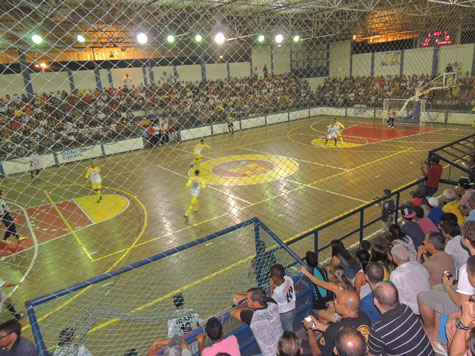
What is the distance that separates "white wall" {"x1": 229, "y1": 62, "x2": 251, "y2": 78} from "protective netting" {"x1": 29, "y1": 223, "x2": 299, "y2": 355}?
2038 cm

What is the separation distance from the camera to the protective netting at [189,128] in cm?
809

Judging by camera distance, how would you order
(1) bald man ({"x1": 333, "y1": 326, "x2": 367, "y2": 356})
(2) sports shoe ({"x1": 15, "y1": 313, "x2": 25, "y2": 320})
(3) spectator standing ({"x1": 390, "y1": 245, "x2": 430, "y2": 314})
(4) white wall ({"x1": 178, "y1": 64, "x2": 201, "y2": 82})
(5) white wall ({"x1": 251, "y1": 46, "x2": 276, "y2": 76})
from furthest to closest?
(5) white wall ({"x1": 251, "y1": 46, "x2": 276, "y2": 76}) < (4) white wall ({"x1": 178, "y1": 64, "x2": 201, "y2": 82}) < (2) sports shoe ({"x1": 15, "y1": 313, "x2": 25, "y2": 320}) < (3) spectator standing ({"x1": 390, "y1": 245, "x2": 430, "y2": 314}) < (1) bald man ({"x1": 333, "y1": 326, "x2": 367, "y2": 356})

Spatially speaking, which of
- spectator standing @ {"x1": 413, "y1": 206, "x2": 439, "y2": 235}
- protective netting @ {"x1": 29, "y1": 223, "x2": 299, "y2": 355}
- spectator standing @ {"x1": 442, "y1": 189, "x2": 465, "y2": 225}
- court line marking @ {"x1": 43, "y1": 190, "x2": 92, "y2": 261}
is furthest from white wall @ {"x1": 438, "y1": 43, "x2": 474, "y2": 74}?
court line marking @ {"x1": 43, "y1": 190, "x2": 92, "y2": 261}

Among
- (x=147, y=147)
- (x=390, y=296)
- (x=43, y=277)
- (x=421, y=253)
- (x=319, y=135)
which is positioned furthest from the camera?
(x=319, y=135)

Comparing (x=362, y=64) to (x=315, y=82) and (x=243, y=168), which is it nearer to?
(x=315, y=82)

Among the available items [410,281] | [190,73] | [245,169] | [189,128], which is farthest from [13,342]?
[190,73]

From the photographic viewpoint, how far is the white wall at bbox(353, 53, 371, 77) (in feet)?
90.6

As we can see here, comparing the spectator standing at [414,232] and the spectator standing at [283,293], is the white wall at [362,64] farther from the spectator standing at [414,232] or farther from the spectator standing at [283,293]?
the spectator standing at [283,293]

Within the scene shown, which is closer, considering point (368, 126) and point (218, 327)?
point (218, 327)

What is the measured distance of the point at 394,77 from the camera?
25453 millimetres

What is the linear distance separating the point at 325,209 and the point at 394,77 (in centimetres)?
2050

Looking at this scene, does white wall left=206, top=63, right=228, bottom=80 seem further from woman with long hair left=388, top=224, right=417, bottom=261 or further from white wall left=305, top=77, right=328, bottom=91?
woman with long hair left=388, top=224, right=417, bottom=261

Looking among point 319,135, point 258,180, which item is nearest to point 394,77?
point 319,135

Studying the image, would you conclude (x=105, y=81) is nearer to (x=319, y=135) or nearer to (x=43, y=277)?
(x=319, y=135)
